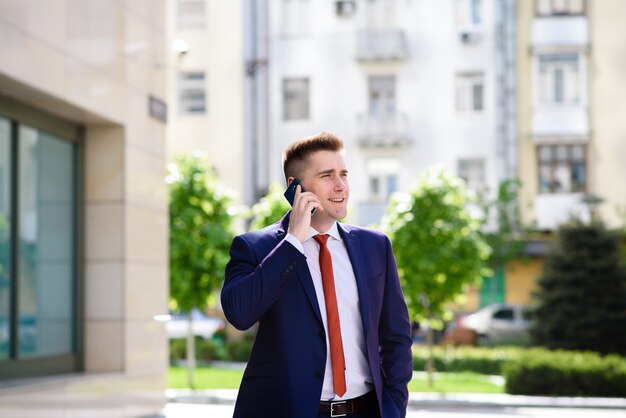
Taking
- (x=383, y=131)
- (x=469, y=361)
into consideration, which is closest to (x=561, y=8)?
(x=383, y=131)

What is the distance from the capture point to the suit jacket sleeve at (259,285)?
4.36 m

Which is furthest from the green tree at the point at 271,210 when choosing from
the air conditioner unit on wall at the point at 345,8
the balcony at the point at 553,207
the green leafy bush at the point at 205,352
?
the air conditioner unit on wall at the point at 345,8

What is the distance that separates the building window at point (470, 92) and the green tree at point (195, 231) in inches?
626

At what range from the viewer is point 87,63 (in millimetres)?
12891

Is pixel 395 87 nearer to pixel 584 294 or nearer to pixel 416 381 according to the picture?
pixel 584 294

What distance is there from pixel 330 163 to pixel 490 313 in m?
35.1

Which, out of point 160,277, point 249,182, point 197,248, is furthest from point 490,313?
point 160,277

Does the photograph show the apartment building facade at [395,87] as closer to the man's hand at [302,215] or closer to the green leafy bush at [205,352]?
the green leafy bush at [205,352]

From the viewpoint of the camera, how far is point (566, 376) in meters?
24.1

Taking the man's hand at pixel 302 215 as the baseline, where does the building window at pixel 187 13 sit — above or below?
above

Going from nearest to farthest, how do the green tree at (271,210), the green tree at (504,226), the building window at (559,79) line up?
the green tree at (271,210) < the green tree at (504,226) < the building window at (559,79)

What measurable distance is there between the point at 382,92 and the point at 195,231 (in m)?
16.0

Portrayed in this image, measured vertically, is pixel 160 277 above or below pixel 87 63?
below

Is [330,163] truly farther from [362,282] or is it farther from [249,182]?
[249,182]
